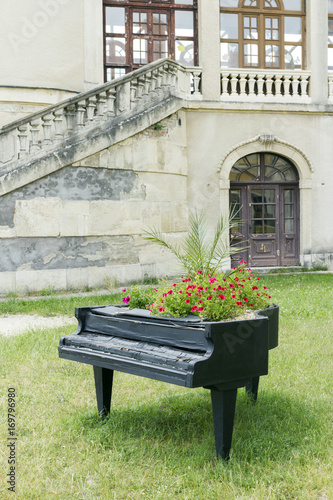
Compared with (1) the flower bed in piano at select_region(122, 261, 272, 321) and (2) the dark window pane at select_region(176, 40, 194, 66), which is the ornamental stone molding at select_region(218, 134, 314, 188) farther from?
(1) the flower bed in piano at select_region(122, 261, 272, 321)

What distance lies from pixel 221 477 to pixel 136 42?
15.1m

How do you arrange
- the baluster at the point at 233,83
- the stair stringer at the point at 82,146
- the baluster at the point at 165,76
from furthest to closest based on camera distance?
the baluster at the point at 233,83 → the baluster at the point at 165,76 → the stair stringer at the point at 82,146

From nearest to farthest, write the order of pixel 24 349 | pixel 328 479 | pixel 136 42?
pixel 328 479 < pixel 24 349 < pixel 136 42

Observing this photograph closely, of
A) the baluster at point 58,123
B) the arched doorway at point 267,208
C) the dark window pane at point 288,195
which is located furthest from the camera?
the dark window pane at point 288,195

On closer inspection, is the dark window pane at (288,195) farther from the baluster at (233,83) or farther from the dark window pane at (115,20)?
the dark window pane at (115,20)

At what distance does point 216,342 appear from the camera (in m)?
3.70

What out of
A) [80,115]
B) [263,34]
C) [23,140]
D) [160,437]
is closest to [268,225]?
[263,34]

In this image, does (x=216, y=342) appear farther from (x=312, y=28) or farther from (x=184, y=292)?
(x=312, y=28)

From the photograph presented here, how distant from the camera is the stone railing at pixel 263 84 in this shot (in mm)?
15602

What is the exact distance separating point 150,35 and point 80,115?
5927mm

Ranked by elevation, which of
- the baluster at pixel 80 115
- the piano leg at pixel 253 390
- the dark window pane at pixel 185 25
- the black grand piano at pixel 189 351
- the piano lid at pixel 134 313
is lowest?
the piano leg at pixel 253 390

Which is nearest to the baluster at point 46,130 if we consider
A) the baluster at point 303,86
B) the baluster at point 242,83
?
the baluster at point 242,83

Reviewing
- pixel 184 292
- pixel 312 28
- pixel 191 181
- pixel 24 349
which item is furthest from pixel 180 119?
pixel 184 292

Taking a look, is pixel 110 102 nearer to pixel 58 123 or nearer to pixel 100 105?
pixel 100 105
